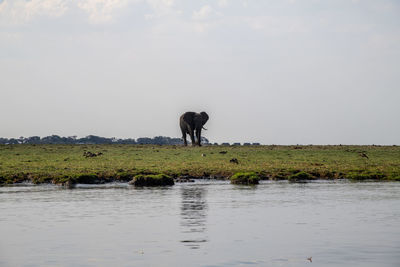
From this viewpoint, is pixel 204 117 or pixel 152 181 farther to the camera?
pixel 204 117

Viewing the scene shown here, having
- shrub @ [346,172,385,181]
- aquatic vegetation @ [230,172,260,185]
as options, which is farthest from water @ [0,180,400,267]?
shrub @ [346,172,385,181]

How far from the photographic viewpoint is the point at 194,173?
44.5 metres

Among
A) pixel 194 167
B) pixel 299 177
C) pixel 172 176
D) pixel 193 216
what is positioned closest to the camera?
pixel 193 216

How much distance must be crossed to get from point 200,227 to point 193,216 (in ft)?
8.91

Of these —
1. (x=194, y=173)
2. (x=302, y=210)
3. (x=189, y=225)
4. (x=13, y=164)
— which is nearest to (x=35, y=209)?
(x=189, y=225)

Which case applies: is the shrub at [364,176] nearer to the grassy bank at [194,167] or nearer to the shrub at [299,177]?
the grassy bank at [194,167]

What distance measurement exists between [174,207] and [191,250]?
9.71 metres

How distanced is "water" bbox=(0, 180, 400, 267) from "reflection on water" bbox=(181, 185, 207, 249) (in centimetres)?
4

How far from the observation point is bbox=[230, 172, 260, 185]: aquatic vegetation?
129ft

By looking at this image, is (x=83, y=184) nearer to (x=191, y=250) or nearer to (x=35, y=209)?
(x=35, y=209)

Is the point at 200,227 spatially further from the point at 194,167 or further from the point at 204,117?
the point at 204,117

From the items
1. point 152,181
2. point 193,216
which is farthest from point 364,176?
point 193,216

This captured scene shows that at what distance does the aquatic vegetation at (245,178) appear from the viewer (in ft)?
129

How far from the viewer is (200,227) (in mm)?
21250
